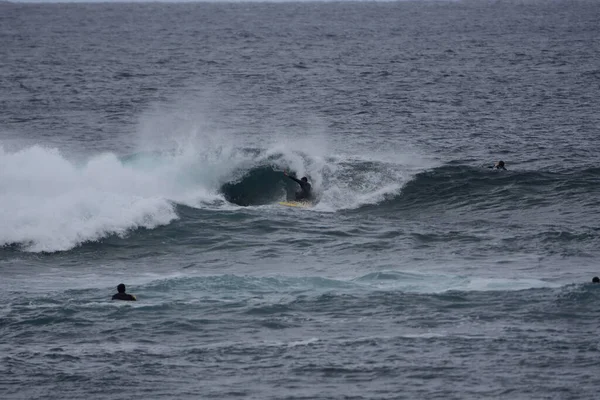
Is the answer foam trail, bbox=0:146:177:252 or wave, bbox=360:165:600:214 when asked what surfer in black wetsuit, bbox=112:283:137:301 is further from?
wave, bbox=360:165:600:214

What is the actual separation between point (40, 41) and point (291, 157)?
70.4 metres

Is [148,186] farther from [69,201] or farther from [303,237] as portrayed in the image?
[303,237]

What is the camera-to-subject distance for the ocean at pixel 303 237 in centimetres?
2025

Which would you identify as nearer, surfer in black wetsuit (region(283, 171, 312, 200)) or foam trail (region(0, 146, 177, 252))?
foam trail (region(0, 146, 177, 252))

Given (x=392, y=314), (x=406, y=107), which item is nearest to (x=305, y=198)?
(x=392, y=314)

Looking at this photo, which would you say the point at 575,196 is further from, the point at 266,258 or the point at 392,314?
the point at 392,314

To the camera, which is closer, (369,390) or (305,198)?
(369,390)

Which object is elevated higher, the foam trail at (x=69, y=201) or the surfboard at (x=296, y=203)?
the foam trail at (x=69, y=201)

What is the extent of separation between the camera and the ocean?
66.4 ft

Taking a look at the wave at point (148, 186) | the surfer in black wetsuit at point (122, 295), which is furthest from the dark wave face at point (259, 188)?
the surfer in black wetsuit at point (122, 295)

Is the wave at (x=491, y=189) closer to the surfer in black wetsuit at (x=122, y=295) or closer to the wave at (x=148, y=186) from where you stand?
the wave at (x=148, y=186)

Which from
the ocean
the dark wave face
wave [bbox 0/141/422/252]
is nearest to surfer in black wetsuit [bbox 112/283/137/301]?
the ocean

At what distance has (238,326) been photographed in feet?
74.3

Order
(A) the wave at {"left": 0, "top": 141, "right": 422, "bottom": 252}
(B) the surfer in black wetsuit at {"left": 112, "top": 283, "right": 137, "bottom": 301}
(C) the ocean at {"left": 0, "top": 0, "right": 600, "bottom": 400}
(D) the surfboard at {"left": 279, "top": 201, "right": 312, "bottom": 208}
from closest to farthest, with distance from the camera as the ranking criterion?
(C) the ocean at {"left": 0, "top": 0, "right": 600, "bottom": 400} → (B) the surfer in black wetsuit at {"left": 112, "top": 283, "right": 137, "bottom": 301} → (A) the wave at {"left": 0, "top": 141, "right": 422, "bottom": 252} → (D) the surfboard at {"left": 279, "top": 201, "right": 312, "bottom": 208}
